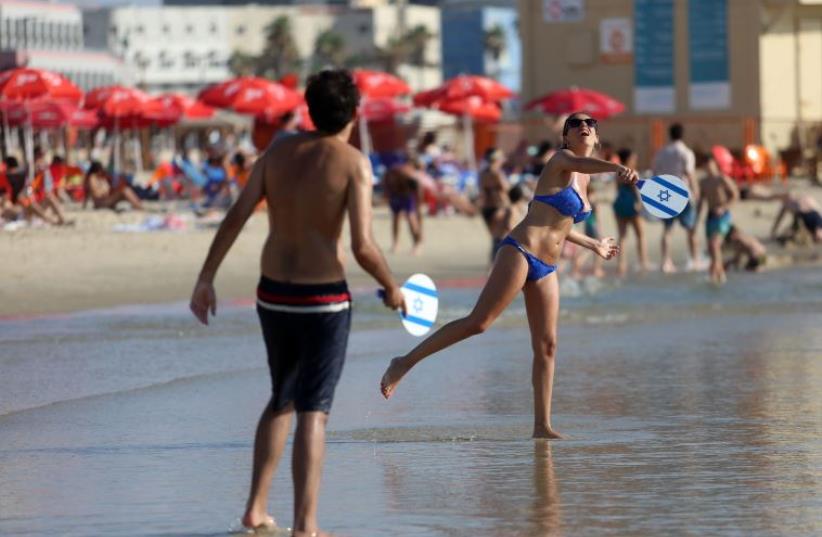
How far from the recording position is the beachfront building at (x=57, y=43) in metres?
89.1

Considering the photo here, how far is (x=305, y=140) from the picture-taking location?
6109mm

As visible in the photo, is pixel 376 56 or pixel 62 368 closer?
pixel 62 368

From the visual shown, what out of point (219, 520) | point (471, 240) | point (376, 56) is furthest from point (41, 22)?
point (219, 520)

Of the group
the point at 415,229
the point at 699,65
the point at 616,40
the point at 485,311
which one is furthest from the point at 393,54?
the point at 485,311

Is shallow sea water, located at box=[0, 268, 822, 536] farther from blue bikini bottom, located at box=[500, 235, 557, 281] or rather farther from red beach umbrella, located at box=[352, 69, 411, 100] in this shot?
red beach umbrella, located at box=[352, 69, 411, 100]

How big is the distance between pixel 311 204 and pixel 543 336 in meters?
2.69

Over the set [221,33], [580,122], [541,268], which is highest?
[221,33]

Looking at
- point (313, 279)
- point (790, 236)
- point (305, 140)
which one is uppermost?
point (305, 140)

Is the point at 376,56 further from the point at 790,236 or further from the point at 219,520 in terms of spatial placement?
the point at 219,520

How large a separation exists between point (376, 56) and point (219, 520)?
128 m

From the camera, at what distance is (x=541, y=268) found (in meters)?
8.41

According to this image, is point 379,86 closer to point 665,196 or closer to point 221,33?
point 665,196

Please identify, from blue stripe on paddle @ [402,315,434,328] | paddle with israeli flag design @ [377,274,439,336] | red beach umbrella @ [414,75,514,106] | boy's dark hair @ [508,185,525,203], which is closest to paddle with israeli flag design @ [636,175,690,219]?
paddle with israeli flag design @ [377,274,439,336]

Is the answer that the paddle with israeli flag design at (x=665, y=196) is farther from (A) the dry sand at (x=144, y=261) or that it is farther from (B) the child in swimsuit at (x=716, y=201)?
(B) the child in swimsuit at (x=716, y=201)
